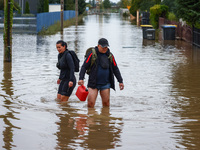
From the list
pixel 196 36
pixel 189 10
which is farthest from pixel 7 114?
pixel 196 36

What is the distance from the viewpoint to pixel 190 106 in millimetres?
10719

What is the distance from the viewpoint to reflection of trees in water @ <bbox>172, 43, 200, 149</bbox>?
310 inches

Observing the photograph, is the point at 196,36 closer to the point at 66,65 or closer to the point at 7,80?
the point at 7,80

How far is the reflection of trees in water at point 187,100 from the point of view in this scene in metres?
7.87

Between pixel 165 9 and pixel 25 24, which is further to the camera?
pixel 165 9

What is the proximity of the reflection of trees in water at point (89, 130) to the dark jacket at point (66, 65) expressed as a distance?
0.67 metres

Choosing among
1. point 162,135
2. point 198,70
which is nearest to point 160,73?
point 198,70

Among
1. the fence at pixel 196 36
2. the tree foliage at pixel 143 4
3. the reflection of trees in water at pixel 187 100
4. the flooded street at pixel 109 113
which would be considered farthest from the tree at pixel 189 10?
the tree foliage at pixel 143 4

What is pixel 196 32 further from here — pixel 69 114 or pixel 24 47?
pixel 69 114

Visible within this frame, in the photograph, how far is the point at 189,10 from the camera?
25.9 m

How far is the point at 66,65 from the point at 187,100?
3.09m

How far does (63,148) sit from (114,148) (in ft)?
2.36

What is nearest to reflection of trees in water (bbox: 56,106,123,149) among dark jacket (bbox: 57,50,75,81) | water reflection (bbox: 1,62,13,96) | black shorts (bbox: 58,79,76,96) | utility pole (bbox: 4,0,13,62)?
black shorts (bbox: 58,79,76,96)

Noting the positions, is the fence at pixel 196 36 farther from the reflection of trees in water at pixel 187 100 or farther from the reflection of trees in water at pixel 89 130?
the reflection of trees in water at pixel 89 130
